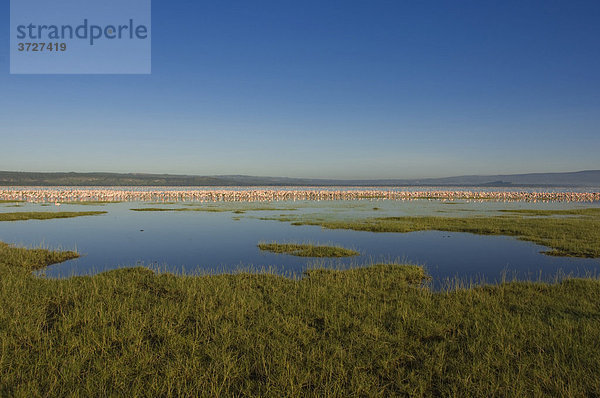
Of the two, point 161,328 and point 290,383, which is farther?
point 161,328

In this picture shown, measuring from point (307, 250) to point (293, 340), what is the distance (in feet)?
44.8

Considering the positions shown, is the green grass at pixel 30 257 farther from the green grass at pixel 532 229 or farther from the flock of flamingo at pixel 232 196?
the flock of flamingo at pixel 232 196

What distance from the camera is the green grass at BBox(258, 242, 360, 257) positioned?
2119 cm

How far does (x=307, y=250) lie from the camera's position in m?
22.0

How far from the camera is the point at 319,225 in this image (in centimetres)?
3588

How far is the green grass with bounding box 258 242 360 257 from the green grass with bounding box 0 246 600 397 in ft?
26.0

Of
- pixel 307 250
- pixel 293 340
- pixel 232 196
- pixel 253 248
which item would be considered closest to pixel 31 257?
pixel 253 248

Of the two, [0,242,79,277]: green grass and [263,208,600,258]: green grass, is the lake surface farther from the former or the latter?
[263,208,600,258]: green grass

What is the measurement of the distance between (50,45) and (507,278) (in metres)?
28.2

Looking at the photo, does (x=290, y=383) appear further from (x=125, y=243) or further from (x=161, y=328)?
(x=125, y=243)

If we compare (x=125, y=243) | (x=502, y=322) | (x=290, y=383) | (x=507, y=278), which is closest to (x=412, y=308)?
(x=502, y=322)

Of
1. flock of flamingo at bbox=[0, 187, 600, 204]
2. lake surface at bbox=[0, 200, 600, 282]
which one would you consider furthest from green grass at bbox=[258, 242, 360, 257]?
flock of flamingo at bbox=[0, 187, 600, 204]

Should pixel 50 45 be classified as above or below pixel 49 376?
above

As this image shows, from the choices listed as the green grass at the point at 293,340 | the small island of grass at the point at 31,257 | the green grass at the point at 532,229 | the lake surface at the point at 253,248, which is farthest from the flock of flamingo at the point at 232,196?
the green grass at the point at 293,340
